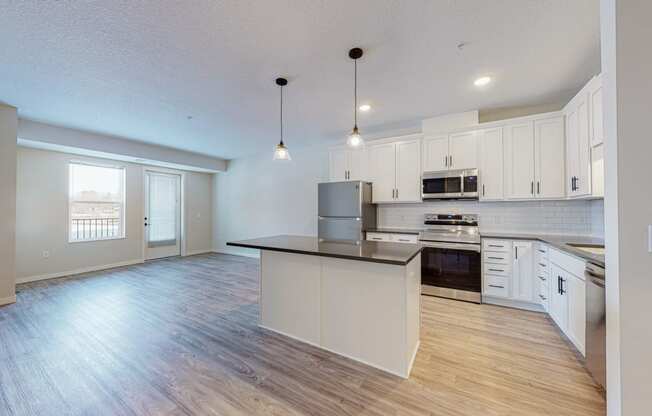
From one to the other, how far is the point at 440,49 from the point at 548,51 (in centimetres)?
102

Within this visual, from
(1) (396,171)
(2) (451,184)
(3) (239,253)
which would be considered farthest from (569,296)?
(3) (239,253)

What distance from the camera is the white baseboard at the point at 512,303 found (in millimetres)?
3170

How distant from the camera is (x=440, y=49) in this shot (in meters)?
2.28

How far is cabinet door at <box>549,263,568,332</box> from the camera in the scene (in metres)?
2.50

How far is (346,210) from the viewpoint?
438 centimetres

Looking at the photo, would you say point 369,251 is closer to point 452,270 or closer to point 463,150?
point 452,270

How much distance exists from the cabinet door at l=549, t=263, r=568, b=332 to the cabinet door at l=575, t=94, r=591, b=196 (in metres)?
0.91

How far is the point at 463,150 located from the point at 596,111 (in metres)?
1.48

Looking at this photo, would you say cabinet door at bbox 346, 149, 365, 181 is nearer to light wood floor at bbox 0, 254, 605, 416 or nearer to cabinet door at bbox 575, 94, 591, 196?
light wood floor at bbox 0, 254, 605, 416

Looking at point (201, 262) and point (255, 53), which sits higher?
point (255, 53)

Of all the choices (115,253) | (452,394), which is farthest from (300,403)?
(115,253)

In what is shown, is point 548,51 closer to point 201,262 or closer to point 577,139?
point 577,139

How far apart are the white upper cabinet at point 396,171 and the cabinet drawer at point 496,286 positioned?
1.50 m

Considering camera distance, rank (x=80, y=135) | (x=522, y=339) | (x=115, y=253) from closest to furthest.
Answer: (x=522, y=339) → (x=80, y=135) → (x=115, y=253)
